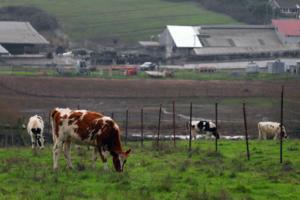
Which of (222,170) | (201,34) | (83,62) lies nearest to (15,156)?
(222,170)

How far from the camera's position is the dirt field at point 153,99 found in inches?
1791

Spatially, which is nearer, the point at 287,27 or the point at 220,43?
the point at 220,43

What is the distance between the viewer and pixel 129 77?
66875 mm

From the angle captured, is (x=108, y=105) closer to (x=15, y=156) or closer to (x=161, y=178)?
(x=15, y=156)

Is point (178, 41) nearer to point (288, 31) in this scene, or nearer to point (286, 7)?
point (288, 31)

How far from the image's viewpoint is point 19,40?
86.2 meters

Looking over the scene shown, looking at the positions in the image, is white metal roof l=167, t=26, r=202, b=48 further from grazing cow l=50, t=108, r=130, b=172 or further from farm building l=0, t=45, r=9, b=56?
grazing cow l=50, t=108, r=130, b=172

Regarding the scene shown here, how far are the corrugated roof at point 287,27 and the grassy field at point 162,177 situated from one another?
7024 centimetres

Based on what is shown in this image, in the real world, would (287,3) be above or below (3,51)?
above

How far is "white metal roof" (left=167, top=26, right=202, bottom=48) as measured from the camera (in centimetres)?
9206

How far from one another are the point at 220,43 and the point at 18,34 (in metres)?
18.3

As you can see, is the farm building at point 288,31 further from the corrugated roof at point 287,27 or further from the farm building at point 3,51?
the farm building at point 3,51

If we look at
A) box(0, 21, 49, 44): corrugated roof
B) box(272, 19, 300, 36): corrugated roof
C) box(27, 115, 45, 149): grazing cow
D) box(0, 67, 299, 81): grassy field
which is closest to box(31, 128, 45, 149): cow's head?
box(27, 115, 45, 149): grazing cow

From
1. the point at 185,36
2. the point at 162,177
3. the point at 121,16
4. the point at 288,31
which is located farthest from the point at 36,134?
the point at 121,16
